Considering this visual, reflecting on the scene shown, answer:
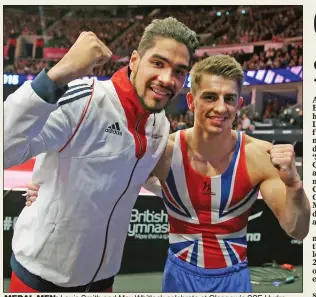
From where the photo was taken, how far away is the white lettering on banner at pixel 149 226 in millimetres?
1554

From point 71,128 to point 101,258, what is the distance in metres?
0.30

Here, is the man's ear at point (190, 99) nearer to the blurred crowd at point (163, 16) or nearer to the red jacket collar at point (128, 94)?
the blurred crowd at point (163, 16)

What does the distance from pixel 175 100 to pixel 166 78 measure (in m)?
0.70

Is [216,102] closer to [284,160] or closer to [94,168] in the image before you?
[284,160]

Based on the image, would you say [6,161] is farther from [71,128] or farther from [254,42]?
[254,42]

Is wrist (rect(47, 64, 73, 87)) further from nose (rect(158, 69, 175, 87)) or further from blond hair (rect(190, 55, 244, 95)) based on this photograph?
blond hair (rect(190, 55, 244, 95))

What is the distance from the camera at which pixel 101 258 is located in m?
0.87

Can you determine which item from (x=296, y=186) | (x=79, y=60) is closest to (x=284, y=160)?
(x=296, y=186)

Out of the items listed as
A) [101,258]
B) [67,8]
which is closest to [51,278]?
[101,258]

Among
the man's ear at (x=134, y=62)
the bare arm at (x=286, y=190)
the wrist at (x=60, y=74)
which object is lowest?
the bare arm at (x=286, y=190)

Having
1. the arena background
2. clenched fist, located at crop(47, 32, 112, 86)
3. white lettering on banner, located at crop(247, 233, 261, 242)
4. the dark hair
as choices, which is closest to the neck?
the arena background

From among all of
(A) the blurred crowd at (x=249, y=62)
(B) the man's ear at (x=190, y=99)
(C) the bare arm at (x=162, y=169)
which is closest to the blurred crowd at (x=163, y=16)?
(A) the blurred crowd at (x=249, y=62)

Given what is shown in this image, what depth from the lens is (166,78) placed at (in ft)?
2.65

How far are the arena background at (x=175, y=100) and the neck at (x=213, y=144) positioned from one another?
0.14m
